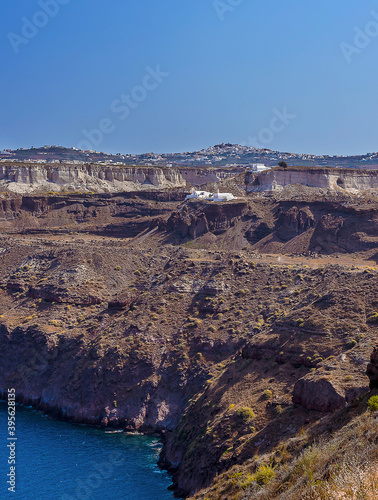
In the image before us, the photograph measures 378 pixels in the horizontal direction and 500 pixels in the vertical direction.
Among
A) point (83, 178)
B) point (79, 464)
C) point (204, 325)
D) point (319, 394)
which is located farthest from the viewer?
point (83, 178)

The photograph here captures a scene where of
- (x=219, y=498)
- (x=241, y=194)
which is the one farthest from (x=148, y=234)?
(x=219, y=498)

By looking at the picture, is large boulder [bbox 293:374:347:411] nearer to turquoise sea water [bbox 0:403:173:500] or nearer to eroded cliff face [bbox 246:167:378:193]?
turquoise sea water [bbox 0:403:173:500]

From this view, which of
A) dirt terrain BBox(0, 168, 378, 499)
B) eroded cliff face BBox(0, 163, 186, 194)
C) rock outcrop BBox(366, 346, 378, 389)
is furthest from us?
eroded cliff face BBox(0, 163, 186, 194)

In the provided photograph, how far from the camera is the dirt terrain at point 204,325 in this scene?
35906mm

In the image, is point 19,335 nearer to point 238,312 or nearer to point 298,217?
point 238,312

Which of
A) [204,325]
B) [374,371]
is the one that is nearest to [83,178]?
[204,325]

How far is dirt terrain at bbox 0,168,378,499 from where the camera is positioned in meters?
35.9

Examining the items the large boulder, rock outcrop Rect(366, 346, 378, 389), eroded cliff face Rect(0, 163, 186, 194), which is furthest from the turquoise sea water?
eroded cliff face Rect(0, 163, 186, 194)

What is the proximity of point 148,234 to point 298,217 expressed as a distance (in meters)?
22.5

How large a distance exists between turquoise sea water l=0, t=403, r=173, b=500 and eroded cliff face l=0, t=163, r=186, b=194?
77589 millimetres

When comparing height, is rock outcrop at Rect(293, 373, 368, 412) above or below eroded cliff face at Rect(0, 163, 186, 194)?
below

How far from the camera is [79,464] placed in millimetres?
43344

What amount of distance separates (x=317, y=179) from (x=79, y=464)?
7180 cm

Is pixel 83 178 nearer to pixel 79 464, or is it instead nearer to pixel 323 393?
pixel 79 464
